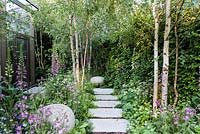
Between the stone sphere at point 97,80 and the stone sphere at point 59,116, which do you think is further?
the stone sphere at point 97,80

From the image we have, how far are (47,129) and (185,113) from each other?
6.12 feet

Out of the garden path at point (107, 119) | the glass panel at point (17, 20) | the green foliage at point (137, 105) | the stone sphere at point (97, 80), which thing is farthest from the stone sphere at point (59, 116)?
the stone sphere at point (97, 80)

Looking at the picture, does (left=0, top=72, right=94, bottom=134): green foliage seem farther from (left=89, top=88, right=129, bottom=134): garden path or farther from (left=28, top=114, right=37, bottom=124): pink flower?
(left=89, top=88, right=129, bottom=134): garden path

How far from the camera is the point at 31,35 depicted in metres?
9.24

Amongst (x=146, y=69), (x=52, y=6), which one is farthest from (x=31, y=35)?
(x=146, y=69)

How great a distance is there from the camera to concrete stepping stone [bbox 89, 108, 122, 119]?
16.6 ft

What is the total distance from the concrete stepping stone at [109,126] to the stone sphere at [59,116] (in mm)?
463

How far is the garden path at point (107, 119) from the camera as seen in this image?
4.22 meters

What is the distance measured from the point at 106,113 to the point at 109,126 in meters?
0.84

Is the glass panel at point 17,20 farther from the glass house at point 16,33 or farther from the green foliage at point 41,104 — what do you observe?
the green foliage at point 41,104

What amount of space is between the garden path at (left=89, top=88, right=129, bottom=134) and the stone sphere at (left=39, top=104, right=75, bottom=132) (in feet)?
1.50

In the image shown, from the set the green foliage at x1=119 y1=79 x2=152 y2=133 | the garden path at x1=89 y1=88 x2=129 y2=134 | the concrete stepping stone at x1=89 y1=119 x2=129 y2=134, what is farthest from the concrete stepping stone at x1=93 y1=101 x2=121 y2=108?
the concrete stepping stone at x1=89 y1=119 x2=129 y2=134

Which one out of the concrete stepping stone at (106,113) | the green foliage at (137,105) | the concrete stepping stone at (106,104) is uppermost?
the green foliage at (137,105)

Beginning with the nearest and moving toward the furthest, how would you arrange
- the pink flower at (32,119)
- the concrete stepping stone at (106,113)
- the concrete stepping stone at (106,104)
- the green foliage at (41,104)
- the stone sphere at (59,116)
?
the pink flower at (32,119) < the green foliage at (41,104) < the stone sphere at (59,116) < the concrete stepping stone at (106,113) < the concrete stepping stone at (106,104)
